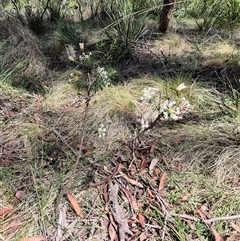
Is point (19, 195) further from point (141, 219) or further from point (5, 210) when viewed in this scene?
Answer: point (141, 219)

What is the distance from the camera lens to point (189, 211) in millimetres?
1771

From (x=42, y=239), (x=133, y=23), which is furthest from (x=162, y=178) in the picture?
(x=133, y=23)

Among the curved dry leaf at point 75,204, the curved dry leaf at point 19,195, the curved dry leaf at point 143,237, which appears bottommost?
the curved dry leaf at point 143,237

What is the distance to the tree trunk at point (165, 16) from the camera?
3335 millimetres

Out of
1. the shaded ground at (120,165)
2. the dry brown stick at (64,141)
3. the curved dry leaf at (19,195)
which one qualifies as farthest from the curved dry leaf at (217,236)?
the curved dry leaf at (19,195)

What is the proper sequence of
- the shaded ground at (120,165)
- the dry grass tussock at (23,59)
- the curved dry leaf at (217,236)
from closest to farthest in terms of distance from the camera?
the curved dry leaf at (217,236) → the shaded ground at (120,165) → the dry grass tussock at (23,59)

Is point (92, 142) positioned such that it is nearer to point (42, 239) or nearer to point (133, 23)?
point (42, 239)

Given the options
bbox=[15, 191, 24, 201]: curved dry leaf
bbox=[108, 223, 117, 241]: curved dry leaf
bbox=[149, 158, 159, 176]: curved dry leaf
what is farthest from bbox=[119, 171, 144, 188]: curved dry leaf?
bbox=[15, 191, 24, 201]: curved dry leaf

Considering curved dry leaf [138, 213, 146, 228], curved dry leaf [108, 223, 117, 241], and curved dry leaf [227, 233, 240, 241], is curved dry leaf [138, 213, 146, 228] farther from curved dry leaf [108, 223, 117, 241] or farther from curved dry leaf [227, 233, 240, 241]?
curved dry leaf [227, 233, 240, 241]

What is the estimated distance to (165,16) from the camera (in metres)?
3.43

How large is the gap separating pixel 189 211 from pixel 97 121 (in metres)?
0.95

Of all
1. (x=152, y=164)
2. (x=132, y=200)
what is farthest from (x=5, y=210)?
(x=152, y=164)

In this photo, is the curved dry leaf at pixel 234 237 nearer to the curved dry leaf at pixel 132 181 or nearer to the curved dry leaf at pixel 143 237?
the curved dry leaf at pixel 143 237

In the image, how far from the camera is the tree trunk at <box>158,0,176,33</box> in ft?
10.9
